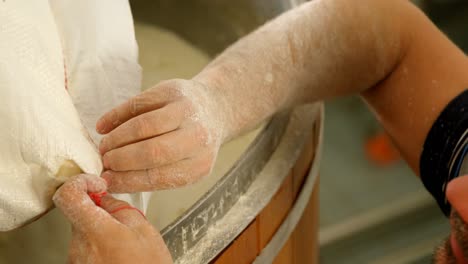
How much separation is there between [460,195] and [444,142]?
15 cm

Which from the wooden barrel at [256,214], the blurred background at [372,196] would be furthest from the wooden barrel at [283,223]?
the blurred background at [372,196]

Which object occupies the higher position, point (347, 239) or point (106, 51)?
point (106, 51)

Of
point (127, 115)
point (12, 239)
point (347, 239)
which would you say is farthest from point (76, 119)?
point (347, 239)

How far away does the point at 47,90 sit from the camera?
1.63ft

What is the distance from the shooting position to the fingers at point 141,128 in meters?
0.52

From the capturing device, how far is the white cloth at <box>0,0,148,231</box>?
1.54 ft

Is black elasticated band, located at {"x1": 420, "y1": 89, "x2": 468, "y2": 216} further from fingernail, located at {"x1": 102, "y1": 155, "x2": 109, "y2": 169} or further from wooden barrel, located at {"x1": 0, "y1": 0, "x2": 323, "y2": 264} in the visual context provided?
fingernail, located at {"x1": 102, "y1": 155, "x2": 109, "y2": 169}

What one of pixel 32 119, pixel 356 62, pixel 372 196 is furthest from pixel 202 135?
pixel 372 196

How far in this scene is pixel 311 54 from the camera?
2.35ft

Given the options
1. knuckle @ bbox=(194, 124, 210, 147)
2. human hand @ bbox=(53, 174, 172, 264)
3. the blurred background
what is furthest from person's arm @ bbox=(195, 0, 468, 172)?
the blurred background

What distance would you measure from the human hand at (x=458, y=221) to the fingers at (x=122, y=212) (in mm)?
273

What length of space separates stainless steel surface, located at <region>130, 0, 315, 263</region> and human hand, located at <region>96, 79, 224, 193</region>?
0.06 meters

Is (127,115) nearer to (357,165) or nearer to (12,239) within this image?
(12,239)

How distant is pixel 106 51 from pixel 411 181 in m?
1.18
